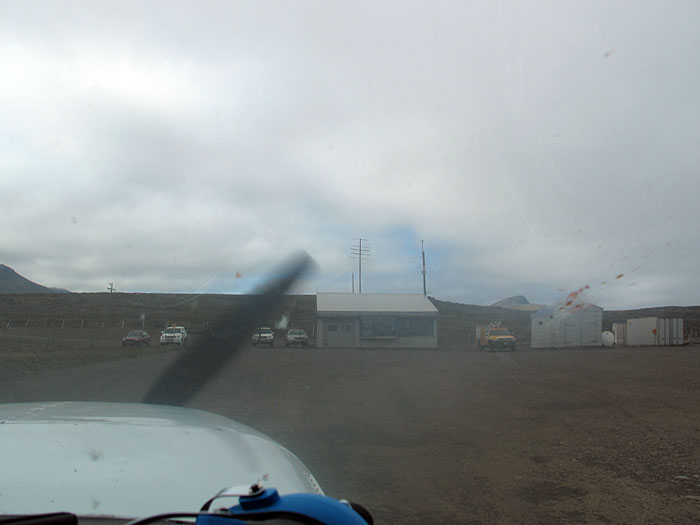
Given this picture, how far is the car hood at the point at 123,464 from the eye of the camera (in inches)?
76.3

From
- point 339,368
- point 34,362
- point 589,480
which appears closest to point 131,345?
point 34,362

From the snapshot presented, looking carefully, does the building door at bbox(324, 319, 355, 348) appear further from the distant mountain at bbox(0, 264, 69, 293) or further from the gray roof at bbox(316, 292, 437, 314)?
the distant mountain at bbox(0, 264, 69, 293)

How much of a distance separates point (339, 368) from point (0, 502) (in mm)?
21345

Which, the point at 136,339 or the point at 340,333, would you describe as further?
the point at 340,333

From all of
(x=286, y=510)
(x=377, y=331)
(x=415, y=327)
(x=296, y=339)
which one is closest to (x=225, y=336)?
(x=286, y=510)

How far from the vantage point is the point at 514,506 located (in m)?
6.42

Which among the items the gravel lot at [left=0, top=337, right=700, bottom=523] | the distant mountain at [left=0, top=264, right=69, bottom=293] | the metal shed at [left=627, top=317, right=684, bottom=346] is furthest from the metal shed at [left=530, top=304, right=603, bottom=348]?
the distant mountain at [left=0, top=264, right=69, bottom=293]

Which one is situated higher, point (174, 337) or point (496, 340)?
Answer: point (174, 337)

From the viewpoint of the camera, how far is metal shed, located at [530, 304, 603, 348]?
41688mm

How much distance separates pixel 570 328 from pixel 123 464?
43.0 m

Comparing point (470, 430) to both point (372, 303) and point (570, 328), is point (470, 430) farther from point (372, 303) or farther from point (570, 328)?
point (372, 303)

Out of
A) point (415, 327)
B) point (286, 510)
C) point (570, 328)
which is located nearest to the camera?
point (286, 510)

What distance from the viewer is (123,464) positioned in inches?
86.0

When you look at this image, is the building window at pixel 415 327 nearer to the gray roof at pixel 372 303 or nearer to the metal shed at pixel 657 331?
the gray roof at pixel 372 303
